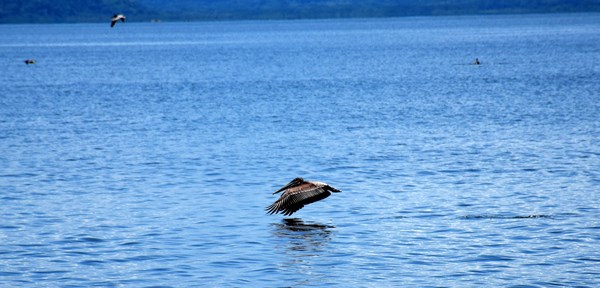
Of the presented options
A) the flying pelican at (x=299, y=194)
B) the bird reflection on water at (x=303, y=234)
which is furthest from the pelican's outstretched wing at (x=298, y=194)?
the bird reflection on water at (x=303, y=234)

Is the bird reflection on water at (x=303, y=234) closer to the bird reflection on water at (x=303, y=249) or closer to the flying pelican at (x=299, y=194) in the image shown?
the bird reflection on water at (x=303, y=249)

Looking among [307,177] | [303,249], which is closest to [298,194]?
[303,249]

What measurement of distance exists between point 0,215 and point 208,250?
26.0 feet

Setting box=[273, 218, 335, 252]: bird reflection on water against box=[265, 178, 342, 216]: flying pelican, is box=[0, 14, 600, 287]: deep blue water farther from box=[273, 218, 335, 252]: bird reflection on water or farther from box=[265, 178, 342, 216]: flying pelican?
box=[265, 178, 342, 216]: flying pelican

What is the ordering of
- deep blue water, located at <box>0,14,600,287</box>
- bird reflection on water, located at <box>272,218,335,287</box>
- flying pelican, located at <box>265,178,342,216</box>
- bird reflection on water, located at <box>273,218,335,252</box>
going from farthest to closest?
flying pelican, located at <box>265,178,342,216</box> → bird reflection on water, located at <box>273,218,335,252</box> → deep blue water, located at <box>0,14,600,287</box> → bird reflection on water, located at <box>272,218,335,287</box>

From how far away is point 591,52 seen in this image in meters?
151

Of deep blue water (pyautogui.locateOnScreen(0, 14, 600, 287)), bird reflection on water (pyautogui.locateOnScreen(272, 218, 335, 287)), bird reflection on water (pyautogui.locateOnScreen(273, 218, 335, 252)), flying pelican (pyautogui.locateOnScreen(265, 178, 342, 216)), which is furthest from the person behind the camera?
flying pelican (pyautogui.locateOnScreen(265, 178, 342, 216))

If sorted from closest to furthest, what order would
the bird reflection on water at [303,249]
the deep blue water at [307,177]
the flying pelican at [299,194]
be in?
the bird reflection on water at [303,249]
the deep blue water at [307,177]
the flying pelican at [299,194]

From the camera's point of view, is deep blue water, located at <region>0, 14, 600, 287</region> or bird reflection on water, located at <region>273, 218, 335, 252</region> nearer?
deep blue water, located at <region>0, 14, 600, 287</region>

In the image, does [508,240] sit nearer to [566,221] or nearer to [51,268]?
[566,221]

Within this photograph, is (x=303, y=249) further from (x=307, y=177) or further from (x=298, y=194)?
(x=307, y=177)

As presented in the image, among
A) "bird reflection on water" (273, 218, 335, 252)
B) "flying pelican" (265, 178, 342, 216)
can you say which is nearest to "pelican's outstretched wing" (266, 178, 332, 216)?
"flying pelican" (265, 178, 342, 216)

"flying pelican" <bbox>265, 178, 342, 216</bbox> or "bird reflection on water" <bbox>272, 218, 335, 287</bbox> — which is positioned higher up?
"flying pelican" <bbox>265, 178, 342, 216</bbox>

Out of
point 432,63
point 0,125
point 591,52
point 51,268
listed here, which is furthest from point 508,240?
point 591,52
